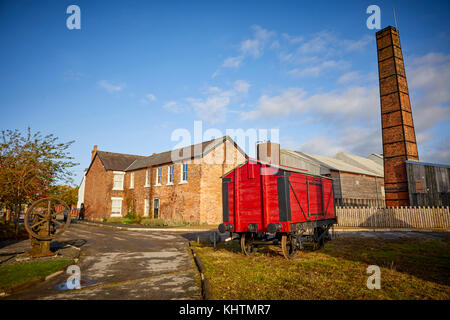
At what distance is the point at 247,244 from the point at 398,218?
45.4ft

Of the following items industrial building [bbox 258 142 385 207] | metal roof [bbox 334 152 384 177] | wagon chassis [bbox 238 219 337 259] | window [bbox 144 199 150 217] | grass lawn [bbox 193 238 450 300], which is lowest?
grass lawn [bbox 193 238 450 300]

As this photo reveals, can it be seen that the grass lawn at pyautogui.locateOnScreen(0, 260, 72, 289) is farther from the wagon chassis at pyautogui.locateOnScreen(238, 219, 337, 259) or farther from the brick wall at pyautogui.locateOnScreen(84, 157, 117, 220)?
the brick wall at pyautogui.locateOnScreen(84, 157, 117, 220)

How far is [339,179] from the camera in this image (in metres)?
27.0

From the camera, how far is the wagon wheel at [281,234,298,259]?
7.98 metres

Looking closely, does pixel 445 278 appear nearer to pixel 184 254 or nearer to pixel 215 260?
pixel 215 260

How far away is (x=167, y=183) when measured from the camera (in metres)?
25.0

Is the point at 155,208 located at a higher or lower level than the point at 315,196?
lower

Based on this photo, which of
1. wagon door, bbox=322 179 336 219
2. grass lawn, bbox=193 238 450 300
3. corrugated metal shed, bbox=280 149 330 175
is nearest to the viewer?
grass lawn, bbox=193 238 450 300

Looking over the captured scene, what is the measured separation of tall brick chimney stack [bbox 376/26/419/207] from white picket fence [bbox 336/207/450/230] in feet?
8.17

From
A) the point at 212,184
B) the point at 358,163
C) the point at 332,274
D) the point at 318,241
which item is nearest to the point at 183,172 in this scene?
the point at 212,184

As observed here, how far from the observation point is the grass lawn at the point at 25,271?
565 cm

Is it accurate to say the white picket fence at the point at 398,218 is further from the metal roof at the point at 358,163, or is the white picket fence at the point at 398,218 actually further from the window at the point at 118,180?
the window at the point at 118,180

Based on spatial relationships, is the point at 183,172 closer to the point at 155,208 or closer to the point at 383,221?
the point at 155,208

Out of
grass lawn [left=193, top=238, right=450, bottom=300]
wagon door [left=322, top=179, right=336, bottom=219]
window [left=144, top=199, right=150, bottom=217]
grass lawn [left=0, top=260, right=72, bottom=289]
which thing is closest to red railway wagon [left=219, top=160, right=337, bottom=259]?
grass lawn [left=193, top=238, right=450, bottom=300]
